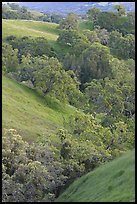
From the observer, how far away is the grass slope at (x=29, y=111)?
52219 mm

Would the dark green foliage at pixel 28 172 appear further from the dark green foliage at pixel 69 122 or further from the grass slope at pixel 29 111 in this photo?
the grass slope at pixel 29 111

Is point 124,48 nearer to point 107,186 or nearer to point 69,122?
point 69,122

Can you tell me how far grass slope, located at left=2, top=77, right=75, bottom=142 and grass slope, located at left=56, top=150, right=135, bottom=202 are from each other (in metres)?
14.4

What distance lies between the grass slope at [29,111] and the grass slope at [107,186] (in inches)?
568

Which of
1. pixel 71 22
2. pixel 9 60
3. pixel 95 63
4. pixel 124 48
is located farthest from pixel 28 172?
pixel 71 22

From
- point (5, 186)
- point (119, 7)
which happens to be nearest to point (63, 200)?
point (5, 186)

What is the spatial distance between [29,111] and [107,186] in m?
30.3

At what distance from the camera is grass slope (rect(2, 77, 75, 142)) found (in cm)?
5222

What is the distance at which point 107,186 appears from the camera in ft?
99.8

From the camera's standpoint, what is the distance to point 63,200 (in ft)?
116

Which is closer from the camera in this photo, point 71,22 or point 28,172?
point 28,172

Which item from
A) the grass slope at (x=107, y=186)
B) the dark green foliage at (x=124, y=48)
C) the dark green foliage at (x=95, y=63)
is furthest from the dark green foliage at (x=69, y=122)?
the grass slope at (x=107, y=186)

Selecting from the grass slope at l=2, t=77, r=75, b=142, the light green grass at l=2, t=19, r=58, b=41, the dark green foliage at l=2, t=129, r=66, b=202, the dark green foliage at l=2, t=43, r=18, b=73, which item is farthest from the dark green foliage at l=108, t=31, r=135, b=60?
the dark green foliage at l=2, t=129, r=66, b=202

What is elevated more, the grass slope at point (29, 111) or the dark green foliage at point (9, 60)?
the dark green foliage at point (9, 60)
